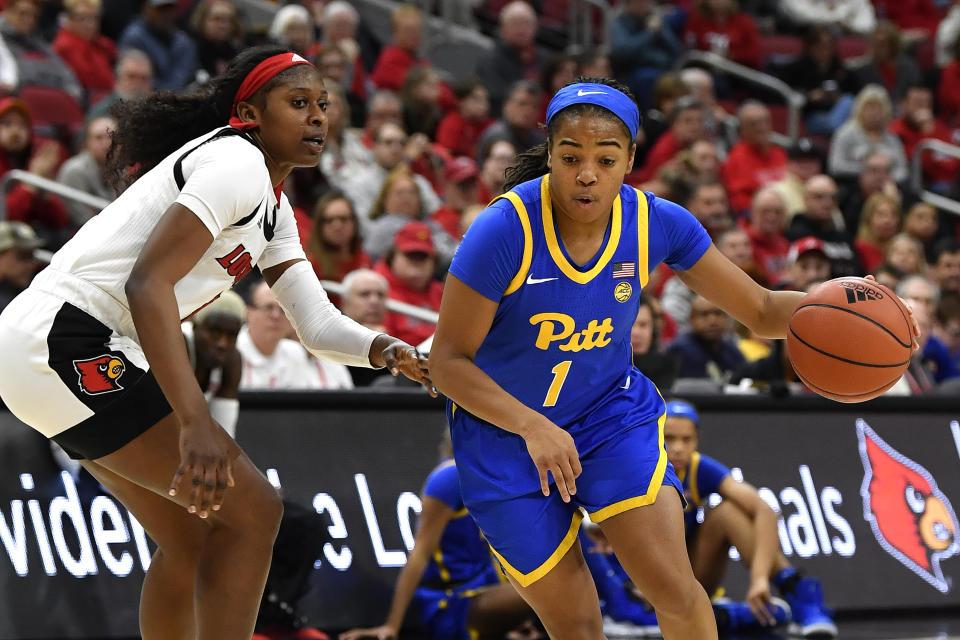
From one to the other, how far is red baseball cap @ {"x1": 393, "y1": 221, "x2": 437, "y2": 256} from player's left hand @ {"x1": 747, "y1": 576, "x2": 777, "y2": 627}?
3.04m

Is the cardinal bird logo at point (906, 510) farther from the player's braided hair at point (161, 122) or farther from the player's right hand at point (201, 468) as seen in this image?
the player's right hand at point (201, 468)

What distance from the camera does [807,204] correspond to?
10.4 metres

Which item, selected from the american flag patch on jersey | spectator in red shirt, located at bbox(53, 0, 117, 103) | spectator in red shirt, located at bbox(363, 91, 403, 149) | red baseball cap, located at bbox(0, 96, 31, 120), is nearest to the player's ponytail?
the american flag patch on jersey

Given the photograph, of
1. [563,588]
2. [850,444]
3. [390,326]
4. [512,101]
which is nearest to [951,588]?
[850,444]

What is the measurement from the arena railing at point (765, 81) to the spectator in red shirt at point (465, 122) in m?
2.48

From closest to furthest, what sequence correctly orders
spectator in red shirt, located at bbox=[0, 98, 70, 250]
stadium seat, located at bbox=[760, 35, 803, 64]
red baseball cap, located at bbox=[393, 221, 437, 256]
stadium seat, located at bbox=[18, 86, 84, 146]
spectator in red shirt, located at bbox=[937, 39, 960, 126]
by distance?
1. spectator in red shirt, located at bbox=[0, 98, 70, 250]
2. red baseball cap, located at bbox=[393, 221, 437, 256]
3. stadium seat, located at bbox=[18, 86, 84, 146]
4. spectator in red shirt, located at bbox=[937, 39, 960, 126]
5. stadium seat, located at bbox=[760, 35, 803, 64]

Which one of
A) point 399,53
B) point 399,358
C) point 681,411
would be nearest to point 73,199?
point 681,411

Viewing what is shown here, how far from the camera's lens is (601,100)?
3582 mm

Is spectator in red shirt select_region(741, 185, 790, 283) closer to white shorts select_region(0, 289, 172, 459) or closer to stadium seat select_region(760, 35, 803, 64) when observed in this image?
stadium seat select_region(760, 35, 803, 64)

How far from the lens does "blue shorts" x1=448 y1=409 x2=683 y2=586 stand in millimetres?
3664

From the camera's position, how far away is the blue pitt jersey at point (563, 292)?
361 centimetres

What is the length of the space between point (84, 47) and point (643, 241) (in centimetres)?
704

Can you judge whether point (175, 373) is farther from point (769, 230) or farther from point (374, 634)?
point (769, 230)

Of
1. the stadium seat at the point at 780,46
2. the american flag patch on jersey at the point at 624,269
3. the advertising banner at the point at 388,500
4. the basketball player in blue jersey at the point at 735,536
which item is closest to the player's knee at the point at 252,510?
the american flag patch on jersey at the point at 624,269
